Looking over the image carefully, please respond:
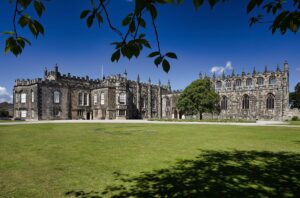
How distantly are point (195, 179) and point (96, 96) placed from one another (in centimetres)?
5513

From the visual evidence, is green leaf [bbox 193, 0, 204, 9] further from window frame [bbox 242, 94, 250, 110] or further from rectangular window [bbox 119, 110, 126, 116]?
window frame [bbox 242, 94, 250, 110]

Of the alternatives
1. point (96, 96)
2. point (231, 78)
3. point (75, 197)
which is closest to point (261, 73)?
point (231, 78)

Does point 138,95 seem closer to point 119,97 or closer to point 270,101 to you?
point 119,97

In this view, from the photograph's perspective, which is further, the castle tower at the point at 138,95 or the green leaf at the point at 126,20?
the castle tower at the point at 138,95

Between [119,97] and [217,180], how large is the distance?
53125mm

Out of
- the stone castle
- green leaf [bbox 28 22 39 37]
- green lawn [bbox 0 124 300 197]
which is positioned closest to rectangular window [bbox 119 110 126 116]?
the stone castle

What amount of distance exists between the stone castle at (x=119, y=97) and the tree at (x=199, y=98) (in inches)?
554

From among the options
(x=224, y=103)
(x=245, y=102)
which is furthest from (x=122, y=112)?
(x=245, y=102)

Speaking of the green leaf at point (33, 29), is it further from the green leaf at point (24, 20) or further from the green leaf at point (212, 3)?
the green leaf at point (212, 3)

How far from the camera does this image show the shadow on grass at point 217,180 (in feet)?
16.8

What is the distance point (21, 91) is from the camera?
5075 cm

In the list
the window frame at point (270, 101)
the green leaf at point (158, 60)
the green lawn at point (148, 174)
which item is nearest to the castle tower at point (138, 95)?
the window frame at point (270, 101)

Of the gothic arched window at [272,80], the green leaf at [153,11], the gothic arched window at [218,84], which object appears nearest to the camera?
the green leaf at [153,11]

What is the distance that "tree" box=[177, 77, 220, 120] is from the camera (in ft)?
160
